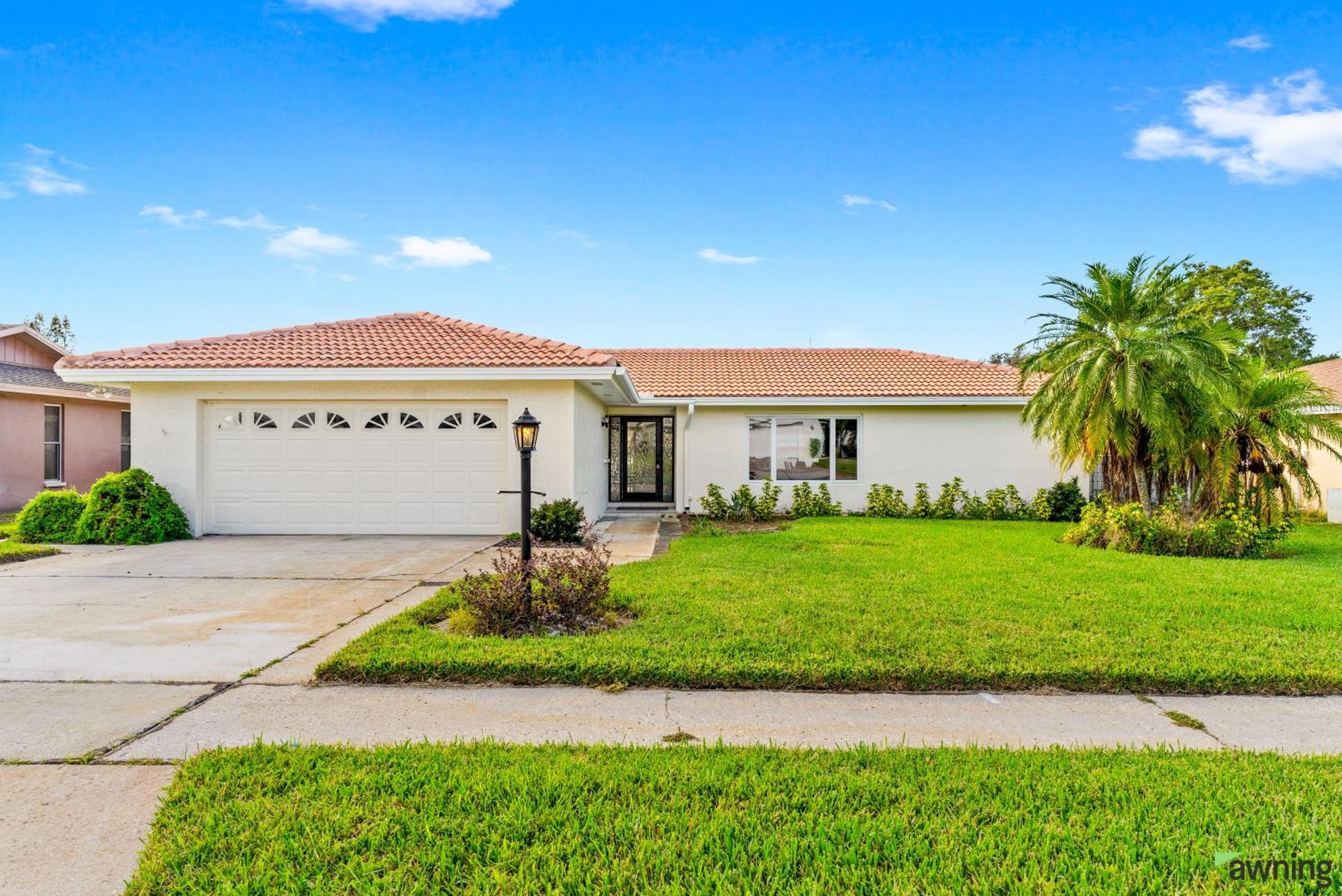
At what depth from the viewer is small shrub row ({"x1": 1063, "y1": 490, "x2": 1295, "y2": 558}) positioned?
1002 centimetres

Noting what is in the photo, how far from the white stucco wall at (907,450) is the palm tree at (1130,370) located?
4.11 m

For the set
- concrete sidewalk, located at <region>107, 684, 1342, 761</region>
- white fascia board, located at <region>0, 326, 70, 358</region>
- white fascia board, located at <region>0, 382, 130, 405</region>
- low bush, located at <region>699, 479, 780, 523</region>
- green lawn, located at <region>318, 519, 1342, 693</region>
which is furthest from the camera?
white fascia board, located at <region>0, 326, 70, 358</region>

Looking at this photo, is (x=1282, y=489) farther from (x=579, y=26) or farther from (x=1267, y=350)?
(x=1267, y=350)

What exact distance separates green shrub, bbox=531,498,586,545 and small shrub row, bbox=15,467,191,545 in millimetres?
5827

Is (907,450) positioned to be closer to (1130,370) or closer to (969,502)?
(969,502)

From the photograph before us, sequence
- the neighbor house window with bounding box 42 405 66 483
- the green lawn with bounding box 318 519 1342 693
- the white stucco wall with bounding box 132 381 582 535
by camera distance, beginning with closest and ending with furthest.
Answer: the green lawn with bounding box 318 519 1342 693 → the white stucco wall with bounding box 132 381 582 535 → the neighbor house window with bounding box 42 405 66 483

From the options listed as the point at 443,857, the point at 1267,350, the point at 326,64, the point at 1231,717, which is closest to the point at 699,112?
the point at 326,64

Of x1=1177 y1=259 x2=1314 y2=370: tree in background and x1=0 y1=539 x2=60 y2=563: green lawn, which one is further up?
x1=1177 y1=259 x2=1314 y2=370: tree in background

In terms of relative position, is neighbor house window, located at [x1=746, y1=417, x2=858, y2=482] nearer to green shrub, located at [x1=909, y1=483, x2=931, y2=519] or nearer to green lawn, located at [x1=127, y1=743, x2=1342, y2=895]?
green shrub, located at [x1=909, y1=483, x2=931, y2=519]

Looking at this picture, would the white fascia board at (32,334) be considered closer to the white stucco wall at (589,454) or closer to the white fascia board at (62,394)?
the white fascia board at (62,394)

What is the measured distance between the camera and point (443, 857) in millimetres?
2537

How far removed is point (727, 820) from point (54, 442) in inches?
813

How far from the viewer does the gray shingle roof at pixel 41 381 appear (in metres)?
15.8

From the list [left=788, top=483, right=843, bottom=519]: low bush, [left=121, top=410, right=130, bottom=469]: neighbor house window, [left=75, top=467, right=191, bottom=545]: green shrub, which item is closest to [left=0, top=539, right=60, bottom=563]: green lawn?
[left=75, top=467, right=191, bottom=545]: green shrub
